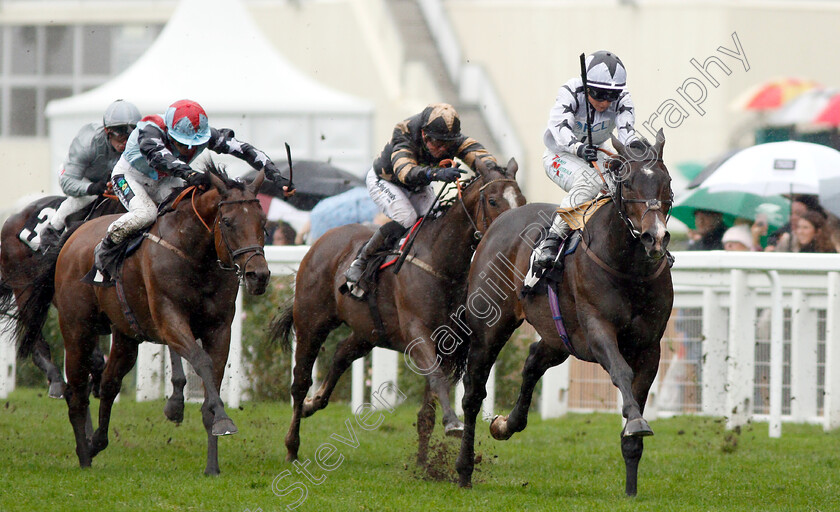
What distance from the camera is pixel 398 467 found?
7.46 metres

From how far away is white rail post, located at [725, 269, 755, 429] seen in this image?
8445mm

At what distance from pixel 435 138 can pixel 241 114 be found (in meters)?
7.94

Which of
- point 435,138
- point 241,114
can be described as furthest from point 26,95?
point 435,138

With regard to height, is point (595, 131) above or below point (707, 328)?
above

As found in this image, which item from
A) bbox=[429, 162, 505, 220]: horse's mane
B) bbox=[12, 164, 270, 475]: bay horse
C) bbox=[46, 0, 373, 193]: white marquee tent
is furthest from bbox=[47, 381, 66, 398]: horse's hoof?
bbox=[46, 0, 373, 193]: white marquee tent

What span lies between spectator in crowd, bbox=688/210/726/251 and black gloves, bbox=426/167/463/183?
4250 millimetres

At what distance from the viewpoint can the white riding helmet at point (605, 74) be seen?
20.7 feet

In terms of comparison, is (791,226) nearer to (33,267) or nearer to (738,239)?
(738,239)

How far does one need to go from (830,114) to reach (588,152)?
43.3 ft

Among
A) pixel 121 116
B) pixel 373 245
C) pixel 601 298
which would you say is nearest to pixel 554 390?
pixel 373 245

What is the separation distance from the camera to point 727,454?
8000mm

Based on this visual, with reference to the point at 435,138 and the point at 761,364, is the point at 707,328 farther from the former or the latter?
the point at 435,138

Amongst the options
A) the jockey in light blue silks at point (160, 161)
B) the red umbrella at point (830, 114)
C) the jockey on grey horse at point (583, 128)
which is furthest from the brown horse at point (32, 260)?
the red umbrella at point (830, 114)

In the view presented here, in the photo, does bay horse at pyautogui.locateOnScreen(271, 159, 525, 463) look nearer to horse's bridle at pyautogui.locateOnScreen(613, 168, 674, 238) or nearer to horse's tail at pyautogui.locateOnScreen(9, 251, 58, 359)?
horse's bridle at pyautogui.locateOnScreen(613, 168, 674, 238)
